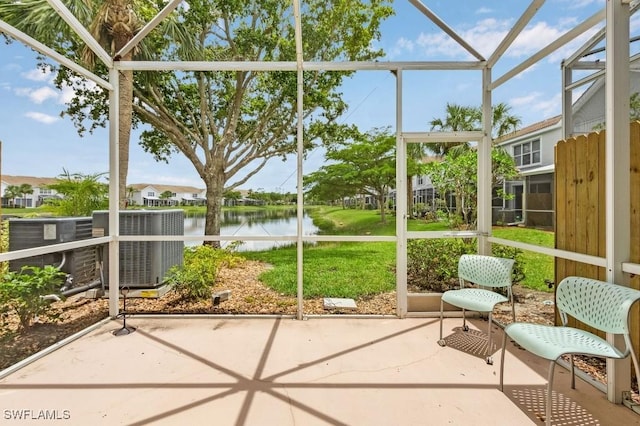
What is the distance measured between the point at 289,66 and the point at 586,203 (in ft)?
10.2

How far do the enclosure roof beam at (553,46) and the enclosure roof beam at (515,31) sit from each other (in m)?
0.24

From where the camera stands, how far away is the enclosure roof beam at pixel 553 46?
2.07 meters

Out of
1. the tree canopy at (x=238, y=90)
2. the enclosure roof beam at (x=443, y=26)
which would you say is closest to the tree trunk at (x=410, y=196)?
the enclosure roof beam at (x=443, y=26)

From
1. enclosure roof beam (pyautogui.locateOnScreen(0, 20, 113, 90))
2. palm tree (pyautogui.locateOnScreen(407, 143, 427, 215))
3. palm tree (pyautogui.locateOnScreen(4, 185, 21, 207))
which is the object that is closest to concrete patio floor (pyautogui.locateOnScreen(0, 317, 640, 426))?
palm tree (pyautogui.locateOnScreen(4, 185, 21, 207))

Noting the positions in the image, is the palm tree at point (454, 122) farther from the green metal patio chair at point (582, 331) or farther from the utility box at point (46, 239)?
the utility box at point (46, 239)

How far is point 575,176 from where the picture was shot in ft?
8.12

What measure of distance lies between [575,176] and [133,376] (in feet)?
12.7

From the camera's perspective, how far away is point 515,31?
9.37 ft

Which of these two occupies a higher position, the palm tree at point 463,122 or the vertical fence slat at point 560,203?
the palm tree at point 463,122

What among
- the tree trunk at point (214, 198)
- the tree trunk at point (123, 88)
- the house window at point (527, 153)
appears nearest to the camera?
the tree trunk at point (123, 88)

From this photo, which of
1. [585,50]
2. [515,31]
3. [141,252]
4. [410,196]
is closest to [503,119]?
[585,50]

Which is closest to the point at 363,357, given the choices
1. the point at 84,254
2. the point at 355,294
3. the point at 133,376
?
the point at 355,294

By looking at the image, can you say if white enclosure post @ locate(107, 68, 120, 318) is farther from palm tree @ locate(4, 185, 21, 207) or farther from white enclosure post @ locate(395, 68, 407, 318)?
white enclosure post @ locate(395, 68, 407, 318)

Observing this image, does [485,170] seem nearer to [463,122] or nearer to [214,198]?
[214,198]
